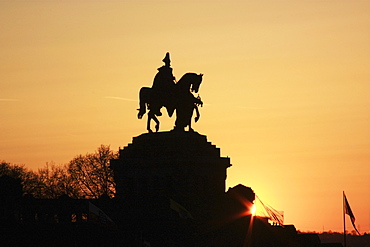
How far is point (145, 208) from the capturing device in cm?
11606

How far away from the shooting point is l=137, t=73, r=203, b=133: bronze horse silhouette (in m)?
125

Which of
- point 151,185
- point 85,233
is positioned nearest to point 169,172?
point 151,185

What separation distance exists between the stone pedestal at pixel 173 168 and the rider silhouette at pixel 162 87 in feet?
7.33

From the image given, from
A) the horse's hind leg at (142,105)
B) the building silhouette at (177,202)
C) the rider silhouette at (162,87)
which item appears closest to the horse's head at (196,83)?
the rider silhouette at (162,87)

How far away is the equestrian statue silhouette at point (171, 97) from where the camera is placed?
→ 125m

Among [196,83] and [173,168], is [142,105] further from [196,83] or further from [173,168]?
[173,168]

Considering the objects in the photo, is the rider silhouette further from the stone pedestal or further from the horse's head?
the stone pedestal

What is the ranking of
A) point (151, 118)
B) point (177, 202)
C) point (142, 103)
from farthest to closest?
point (151, 118)
point (142, 103)
point (177, 202)

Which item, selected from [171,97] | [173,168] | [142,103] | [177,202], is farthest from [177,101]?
[177,202]

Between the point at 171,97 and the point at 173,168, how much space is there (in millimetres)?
4900

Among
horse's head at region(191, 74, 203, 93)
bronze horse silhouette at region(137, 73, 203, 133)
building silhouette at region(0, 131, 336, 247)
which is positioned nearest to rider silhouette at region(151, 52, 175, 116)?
bronze horse silhouette at region(137, 73, 203, 133)

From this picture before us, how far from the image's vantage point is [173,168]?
125m

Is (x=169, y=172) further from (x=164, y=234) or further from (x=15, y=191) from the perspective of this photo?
(x=15, y=191)

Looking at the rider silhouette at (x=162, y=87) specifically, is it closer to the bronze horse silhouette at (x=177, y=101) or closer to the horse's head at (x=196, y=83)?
the bronze horse silhouette at (x=177, y=101)
